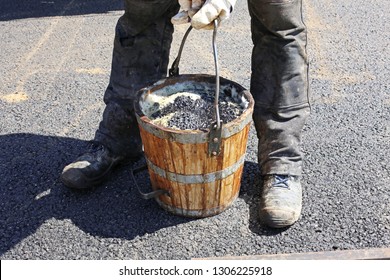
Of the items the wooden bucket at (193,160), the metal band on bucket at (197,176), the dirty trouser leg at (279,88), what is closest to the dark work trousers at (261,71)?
the dirty trouser leg at (279,88)

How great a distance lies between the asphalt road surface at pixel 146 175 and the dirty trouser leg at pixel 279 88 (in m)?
0.22

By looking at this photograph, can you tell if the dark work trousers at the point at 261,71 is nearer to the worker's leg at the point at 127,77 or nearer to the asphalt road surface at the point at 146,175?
the worker's leg at the point at 127,77

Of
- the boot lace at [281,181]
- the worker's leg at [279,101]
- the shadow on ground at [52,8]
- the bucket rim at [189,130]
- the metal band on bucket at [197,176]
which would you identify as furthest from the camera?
the shadow on ground at [52,8]

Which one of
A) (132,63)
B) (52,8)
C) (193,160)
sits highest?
(132,63)

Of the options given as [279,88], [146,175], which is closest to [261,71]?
[279,88]

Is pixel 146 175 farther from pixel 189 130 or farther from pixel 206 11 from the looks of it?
pixel 206 11

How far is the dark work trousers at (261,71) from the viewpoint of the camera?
2555mm

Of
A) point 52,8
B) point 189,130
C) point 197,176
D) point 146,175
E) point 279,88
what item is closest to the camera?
point 189,130

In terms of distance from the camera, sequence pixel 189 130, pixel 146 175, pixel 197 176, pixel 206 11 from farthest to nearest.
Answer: pixel 146 175
pixel 197 176
pixel 189 130
pixel 206 11

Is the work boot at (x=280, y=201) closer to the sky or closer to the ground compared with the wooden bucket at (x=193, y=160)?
closer to the ground

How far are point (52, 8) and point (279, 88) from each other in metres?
3.66

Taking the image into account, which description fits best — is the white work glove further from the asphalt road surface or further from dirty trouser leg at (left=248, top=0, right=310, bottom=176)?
the asphalt road surface

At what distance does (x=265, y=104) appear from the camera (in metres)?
2.70

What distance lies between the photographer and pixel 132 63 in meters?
2.77
